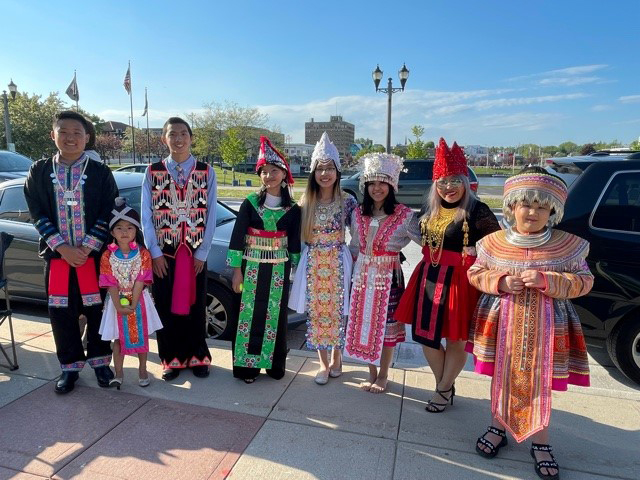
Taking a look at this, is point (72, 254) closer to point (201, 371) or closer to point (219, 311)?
point (201, 371)

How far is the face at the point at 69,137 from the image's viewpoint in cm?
301

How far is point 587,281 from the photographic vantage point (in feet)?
7.13

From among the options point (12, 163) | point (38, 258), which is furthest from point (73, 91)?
point (38, 258)

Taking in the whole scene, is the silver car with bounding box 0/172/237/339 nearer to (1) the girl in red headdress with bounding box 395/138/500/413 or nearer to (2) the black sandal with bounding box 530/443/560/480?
(1) the girl in red headdress with bounding box 395/138/500/413

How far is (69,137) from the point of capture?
3.02 meters

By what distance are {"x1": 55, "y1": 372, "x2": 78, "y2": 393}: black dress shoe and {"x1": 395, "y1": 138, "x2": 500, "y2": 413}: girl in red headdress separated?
2522 millimetres

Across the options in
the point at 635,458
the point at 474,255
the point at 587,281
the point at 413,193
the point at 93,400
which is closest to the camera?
the point at 587,281

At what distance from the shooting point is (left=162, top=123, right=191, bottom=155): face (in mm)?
3143

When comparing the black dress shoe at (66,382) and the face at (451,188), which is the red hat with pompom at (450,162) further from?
the black dress shoe at (66,382)

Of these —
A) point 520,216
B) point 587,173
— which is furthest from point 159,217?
point 587,173

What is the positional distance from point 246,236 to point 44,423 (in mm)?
1790

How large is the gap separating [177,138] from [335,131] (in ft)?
383

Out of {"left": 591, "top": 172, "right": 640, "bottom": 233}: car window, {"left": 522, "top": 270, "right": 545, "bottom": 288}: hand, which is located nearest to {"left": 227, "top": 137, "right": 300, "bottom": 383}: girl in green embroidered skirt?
{"left": 522, "top": 270, "right": 545, "bottom": 288}: hand

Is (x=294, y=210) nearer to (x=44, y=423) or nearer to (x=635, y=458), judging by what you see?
(x=44, y=423)
